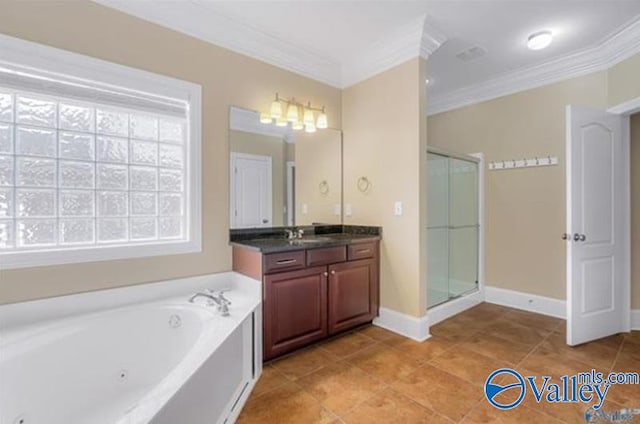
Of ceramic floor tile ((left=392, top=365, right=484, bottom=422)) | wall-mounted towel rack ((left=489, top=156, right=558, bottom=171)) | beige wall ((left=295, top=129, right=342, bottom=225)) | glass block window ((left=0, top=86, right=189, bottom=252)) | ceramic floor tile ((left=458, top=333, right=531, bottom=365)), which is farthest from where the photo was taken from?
wall-mounted towel rack ((left=489, top=156, right=558, bottom=171))

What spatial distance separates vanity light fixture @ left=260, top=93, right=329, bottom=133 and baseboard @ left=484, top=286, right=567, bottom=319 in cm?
271

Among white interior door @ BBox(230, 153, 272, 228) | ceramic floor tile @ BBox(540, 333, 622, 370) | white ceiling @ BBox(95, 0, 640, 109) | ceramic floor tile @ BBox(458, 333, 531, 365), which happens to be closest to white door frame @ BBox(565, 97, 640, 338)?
ceramic floor tile @ BBox(540, 333, 622, 370)

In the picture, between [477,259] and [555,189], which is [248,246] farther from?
[555,189]

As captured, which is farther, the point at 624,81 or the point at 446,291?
the point at 446,291

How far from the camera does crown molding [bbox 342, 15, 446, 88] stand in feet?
8.33

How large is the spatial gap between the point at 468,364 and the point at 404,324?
63 cm

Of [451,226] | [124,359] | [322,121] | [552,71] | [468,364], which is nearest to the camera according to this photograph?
[124,359]

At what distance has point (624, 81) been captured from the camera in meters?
2.69

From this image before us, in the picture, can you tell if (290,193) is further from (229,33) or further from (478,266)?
(478,266)

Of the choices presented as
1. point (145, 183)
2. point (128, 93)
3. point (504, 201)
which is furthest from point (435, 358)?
point (128, 93)

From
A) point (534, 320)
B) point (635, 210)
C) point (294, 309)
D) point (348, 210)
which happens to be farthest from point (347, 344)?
point (635, 210)

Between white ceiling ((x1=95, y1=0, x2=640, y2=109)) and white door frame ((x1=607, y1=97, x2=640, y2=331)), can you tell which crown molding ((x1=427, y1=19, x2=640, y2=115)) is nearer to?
white ceiling ((x1=95, y1=0, x2=640, y2=109))

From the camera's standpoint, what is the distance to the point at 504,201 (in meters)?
3.55

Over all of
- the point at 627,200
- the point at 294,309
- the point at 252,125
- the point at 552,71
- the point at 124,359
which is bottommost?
the point at 124,359
